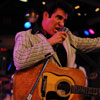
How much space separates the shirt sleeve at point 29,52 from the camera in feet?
4.03

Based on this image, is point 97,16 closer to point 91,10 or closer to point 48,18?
point 91,10

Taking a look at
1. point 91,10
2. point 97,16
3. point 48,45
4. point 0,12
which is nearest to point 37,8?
point 0,12

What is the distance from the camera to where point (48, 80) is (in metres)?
1.31

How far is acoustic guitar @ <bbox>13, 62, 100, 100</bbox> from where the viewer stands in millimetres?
1229

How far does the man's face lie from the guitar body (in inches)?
15.6

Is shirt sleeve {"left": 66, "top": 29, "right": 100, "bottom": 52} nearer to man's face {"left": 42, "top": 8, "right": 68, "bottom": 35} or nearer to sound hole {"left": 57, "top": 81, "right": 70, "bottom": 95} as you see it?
man's face {"left": 42, "top": 8, "right": 68, "bottom": 35}

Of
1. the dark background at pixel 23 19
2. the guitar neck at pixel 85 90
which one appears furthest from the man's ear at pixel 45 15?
the dark background at pixel 23 19

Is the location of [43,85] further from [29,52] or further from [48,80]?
[29,52]

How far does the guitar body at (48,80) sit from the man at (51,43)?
8 centimetres

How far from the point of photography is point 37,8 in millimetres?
5039

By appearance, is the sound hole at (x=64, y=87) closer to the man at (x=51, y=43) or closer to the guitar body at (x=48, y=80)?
the guitar body at (x=48, y=80)

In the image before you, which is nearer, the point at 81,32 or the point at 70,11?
the point at 70,11

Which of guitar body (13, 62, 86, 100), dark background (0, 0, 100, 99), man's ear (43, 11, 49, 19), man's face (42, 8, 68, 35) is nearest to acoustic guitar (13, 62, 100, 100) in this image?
guitar body (13, 62, 86, 100)

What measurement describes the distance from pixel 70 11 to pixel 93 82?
336cm
